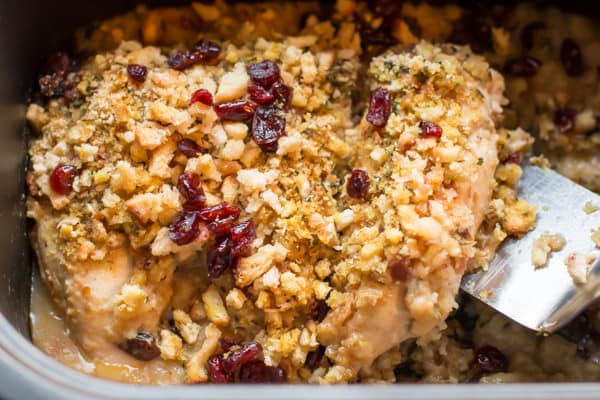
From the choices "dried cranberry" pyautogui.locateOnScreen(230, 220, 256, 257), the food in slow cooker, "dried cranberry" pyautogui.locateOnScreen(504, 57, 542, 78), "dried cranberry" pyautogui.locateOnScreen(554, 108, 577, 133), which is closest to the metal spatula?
the food in slow cooker

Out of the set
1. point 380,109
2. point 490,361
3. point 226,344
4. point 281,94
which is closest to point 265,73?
point 281,94

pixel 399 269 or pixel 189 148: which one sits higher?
pixel 189 148

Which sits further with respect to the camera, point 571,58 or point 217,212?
point 571,58

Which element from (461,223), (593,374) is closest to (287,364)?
(461,223)

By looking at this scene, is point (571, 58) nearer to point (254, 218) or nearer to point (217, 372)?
point (254, 218)

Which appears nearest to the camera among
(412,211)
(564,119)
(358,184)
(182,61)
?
(412,211)

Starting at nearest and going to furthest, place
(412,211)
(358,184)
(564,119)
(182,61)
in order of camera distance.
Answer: (412,211), (358,184), (182,61), (564,119)
